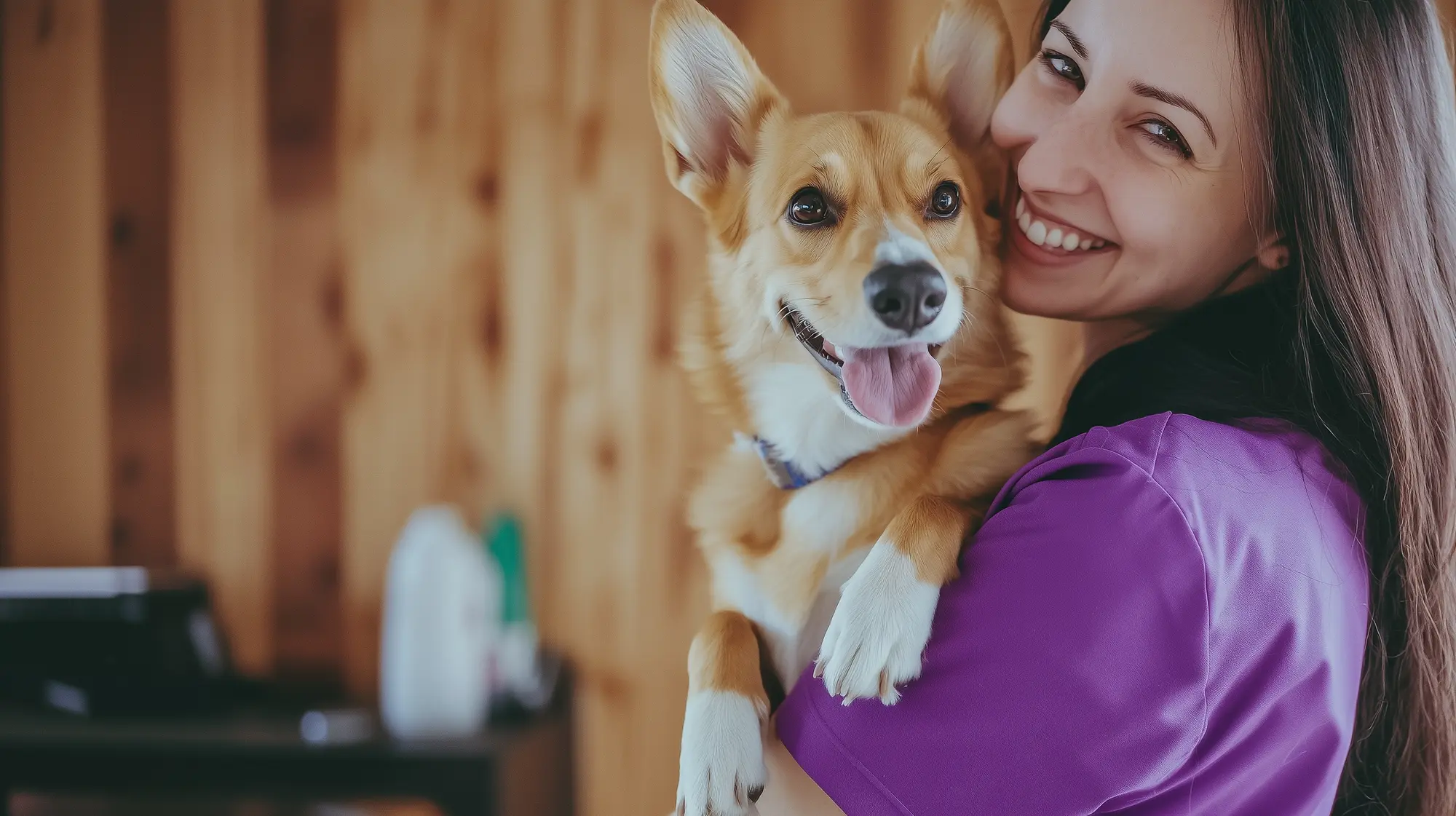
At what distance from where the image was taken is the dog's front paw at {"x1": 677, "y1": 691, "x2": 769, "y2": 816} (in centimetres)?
80

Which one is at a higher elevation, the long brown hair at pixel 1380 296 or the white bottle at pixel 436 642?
the long brown hair at pixel 1380 296

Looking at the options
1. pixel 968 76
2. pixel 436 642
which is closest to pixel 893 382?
pixel 968 76

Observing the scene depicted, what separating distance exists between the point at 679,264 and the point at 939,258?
1.21 metres

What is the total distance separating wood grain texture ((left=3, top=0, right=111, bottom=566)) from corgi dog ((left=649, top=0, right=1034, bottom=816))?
6.40ft

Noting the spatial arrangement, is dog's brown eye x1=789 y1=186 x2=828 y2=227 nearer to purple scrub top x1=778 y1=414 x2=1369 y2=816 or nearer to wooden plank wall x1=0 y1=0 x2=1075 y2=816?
purple scrub top x1=778 y1=414 x2=1369 y2=816

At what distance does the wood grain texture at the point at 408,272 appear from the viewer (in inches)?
89.2

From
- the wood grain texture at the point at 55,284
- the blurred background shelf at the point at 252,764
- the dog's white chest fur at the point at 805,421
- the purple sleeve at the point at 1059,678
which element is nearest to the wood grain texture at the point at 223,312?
the wood grain texture at the point at 55,284

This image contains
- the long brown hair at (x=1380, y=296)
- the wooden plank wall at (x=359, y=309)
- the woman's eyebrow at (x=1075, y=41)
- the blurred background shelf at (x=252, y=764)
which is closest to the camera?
the long brown hair at (x=1380, y=296)

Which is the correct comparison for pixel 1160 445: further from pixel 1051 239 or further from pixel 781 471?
pixel 781 471

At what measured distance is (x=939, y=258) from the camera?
1.07 meters

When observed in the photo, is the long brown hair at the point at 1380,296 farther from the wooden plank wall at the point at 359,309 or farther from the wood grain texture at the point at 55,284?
the wood grain texture at the point at 55,284

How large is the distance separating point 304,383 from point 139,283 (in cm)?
51

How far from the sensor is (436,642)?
76.9 inches

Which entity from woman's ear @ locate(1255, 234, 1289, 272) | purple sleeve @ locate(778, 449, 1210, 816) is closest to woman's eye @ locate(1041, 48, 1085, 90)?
woman's ear @ locate(1255, 234, 1289, 272)
